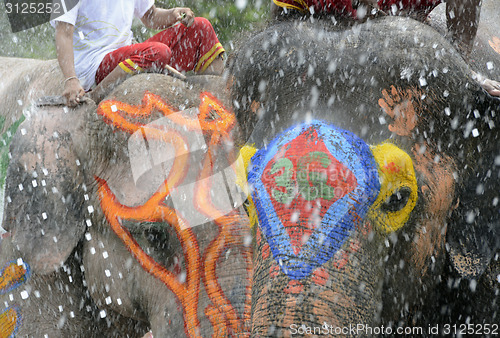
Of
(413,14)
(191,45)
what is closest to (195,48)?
(191,45)

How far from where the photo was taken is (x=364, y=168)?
5.04ft

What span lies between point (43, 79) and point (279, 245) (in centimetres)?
173

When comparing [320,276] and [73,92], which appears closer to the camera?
[320,276]

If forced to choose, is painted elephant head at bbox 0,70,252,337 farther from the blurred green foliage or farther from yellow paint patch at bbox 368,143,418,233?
the blurred green foliage

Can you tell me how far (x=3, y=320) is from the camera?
2656 millimetres

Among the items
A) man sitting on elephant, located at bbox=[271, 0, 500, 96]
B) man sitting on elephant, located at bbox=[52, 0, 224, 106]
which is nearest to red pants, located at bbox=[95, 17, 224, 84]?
man sitting on elephant, located at bbox=[52, 0, 224, 106]

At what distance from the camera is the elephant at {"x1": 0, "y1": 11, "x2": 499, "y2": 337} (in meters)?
1.46

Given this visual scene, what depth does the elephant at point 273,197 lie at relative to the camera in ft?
4.80

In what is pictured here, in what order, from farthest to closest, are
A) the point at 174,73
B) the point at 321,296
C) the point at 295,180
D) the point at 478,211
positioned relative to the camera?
the point at 174,73 → the point at 478,211 → the point at 295,180 → the point at 321,296

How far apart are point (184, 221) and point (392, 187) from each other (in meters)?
0.87

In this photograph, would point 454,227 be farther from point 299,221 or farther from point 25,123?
point 25,123

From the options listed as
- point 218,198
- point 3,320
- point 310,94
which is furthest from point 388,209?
point 3,320

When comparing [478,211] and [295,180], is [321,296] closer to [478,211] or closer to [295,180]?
[295,180]

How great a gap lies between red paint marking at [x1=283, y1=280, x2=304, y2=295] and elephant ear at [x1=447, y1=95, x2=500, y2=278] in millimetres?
559
